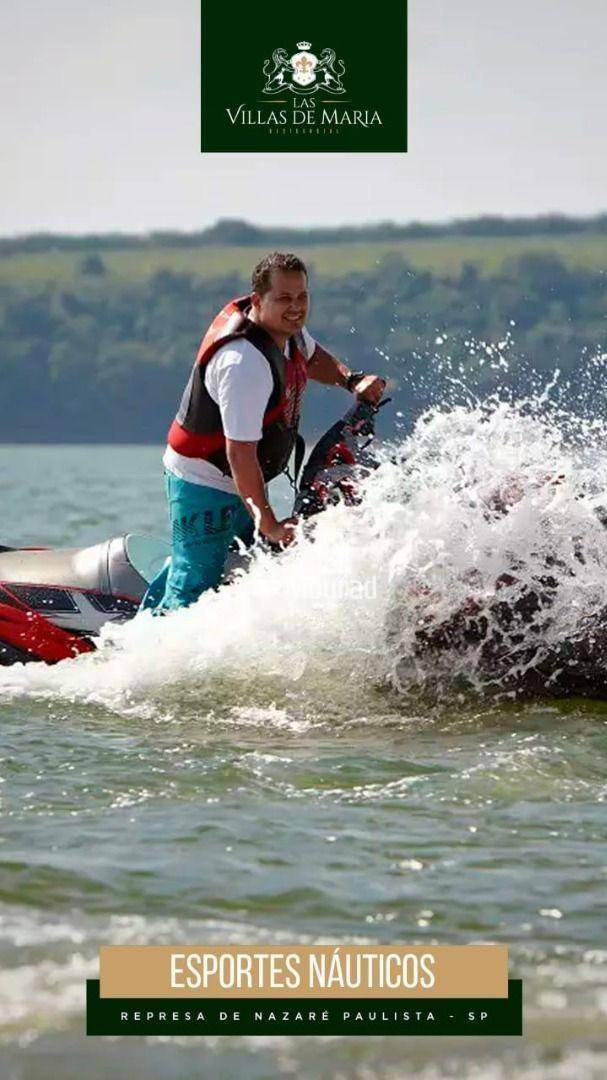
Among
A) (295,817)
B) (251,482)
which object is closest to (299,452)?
(251,482)

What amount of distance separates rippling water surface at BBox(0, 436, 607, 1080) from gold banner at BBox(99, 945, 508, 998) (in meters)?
0.13

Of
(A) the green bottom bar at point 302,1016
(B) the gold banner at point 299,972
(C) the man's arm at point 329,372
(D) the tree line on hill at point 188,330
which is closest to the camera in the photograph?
(A) the green bottom bar at point 302,1016

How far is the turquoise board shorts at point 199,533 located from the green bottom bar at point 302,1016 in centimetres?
348

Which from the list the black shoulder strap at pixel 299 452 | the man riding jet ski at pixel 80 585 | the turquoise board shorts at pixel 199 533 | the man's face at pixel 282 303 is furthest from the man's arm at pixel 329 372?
the turquoise board shorts at pixel 199 533

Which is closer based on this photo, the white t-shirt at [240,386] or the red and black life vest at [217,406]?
the white t-shirt at [240,386]

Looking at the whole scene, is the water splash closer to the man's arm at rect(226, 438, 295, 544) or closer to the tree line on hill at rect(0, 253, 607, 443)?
the man's arm at rect(226, 438, 295, 544)

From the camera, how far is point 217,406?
23.3 ft

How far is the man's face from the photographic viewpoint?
6945 mm

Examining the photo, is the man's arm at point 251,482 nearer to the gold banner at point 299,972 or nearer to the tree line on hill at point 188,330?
the gold banner at point 299,972

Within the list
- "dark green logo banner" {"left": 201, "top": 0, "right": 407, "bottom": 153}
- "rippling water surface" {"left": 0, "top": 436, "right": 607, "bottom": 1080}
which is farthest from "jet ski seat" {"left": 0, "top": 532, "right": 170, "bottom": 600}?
"dark green logo banner" {"left": 201, "top": 0, "right": 407, "bottom": 153}

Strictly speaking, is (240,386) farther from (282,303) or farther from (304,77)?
(304,77)

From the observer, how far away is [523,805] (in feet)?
18.2

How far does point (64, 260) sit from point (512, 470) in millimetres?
95864

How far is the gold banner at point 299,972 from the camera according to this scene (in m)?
4.01
